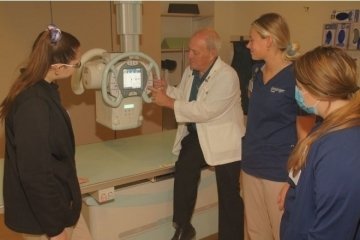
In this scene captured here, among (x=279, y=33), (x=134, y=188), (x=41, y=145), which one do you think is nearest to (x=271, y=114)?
(x=279, y=33)

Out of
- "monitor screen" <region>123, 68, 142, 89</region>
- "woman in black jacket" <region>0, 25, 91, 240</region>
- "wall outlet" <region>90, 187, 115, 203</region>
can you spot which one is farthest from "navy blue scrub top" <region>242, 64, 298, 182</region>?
"woman in black jacket" <region>0, 25, 91, 240</region>

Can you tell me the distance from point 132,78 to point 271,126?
71 cm

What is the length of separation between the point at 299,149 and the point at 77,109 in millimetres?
2252

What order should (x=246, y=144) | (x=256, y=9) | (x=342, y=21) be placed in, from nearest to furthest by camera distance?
(x=246, y=144), (x=342, y=21), (x=256, y=9)

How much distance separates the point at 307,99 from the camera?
3.48 ft

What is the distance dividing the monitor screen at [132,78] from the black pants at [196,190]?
0.53 metres

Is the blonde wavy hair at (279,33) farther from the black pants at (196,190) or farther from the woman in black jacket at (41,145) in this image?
the woman in black jacket at (41,145)

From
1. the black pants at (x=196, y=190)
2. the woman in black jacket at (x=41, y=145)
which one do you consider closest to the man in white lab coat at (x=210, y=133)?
the black pants at (x=196, y=190)

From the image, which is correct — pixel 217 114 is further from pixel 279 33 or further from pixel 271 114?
pixel 279 33

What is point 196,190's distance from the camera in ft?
6.82

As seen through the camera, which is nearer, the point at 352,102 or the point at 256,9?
the point at 352,102

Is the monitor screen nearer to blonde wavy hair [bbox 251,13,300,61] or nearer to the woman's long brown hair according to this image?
the woman's long brown hair

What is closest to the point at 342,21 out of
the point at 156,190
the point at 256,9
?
the point at 256,9

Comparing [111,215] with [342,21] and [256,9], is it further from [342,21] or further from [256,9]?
[256,9]
